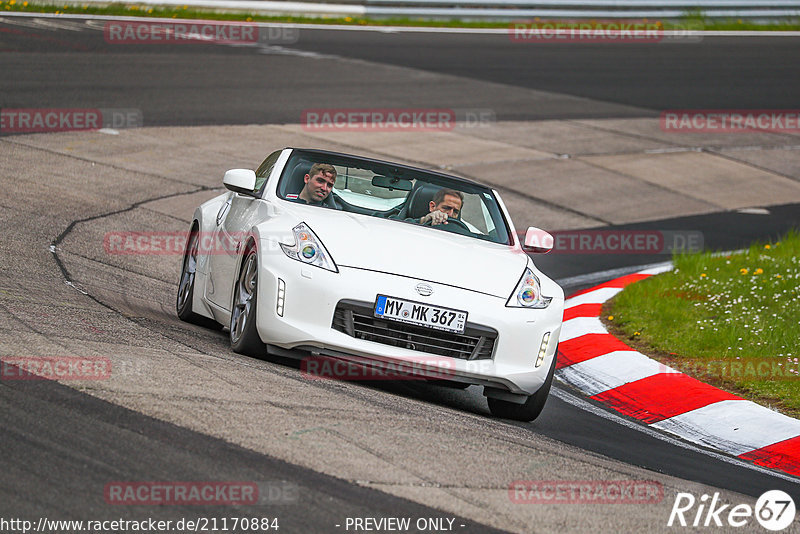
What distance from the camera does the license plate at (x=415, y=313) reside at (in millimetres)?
6566

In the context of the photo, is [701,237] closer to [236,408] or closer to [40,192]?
[40,192]

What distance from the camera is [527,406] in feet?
23.0

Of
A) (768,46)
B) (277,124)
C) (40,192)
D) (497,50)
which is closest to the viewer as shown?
(40,192)

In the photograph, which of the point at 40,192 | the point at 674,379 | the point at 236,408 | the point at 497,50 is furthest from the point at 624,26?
the point at 236,408

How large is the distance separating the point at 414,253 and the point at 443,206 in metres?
0.98

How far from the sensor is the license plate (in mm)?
6566

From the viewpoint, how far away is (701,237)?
47.1 feet

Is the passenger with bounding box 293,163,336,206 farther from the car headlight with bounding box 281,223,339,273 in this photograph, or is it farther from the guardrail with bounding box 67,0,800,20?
the guardrail with bounding box 67,0,800,20

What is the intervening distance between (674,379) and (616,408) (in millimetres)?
670

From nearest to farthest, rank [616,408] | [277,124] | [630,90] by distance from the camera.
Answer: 1. [616,408]
2. [277,124]
3. [630,90]
